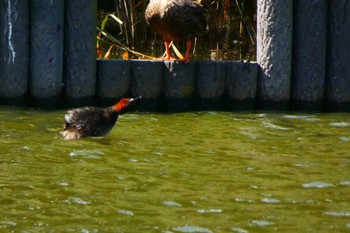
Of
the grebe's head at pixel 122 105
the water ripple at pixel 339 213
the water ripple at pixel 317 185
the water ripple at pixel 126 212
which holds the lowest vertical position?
the water ripple at pixel 126 212

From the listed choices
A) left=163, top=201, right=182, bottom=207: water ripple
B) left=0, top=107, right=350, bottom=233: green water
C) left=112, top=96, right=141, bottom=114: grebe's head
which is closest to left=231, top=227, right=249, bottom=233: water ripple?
left=0, top=107, right=350, bottom=233: green water

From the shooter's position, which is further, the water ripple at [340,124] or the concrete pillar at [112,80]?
the concrete pillar at [112,80]

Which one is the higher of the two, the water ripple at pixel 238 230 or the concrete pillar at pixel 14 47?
the concrete pillar at pixel 14 47

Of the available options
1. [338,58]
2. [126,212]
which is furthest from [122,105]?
[126,212]

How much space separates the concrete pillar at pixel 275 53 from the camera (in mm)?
10070

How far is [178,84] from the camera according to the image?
10.0 meters

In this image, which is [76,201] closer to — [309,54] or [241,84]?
[241,84]

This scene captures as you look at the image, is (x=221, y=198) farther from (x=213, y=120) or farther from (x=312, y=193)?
(x=213, y=120)

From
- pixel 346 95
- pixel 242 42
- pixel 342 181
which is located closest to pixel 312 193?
pixel 342 181

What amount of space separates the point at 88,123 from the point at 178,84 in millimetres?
1644

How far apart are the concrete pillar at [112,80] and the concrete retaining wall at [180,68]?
10 millimetres

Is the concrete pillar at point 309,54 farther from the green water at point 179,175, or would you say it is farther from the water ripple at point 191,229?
the water ripple at point 191,229

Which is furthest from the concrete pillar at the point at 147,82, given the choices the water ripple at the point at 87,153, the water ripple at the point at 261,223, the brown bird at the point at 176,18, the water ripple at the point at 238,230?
the water ripple at the point at 238,230

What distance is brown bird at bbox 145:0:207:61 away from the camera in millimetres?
10500
